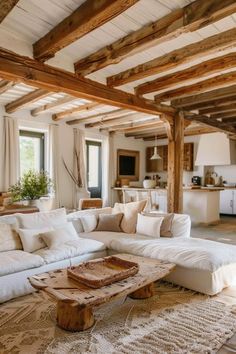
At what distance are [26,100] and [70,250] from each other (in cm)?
299

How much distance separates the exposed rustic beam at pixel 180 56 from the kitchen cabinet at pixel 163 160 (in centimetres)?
551

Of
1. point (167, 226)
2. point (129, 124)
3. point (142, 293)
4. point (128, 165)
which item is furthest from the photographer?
point (128, 165)

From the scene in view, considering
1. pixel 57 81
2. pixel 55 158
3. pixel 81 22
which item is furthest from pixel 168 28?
pixel 55 158

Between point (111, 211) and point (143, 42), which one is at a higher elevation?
point (143, 42)

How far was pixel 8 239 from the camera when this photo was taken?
10.3 feet

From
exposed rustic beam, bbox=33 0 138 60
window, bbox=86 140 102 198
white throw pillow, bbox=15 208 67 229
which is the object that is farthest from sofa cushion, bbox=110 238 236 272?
window, bbox=86 140 102 198

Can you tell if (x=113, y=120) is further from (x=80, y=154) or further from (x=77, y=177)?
(x=77, y=177)

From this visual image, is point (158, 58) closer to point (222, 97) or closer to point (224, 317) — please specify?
point (222, 97)

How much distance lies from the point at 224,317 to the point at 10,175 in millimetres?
4603

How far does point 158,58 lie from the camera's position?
3283mm

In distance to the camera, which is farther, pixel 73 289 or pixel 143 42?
pixel 143 42

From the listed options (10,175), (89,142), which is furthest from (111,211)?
(89,142)

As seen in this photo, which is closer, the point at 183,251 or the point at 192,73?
the point at 183,251

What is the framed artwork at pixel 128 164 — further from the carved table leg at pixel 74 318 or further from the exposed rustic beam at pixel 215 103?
the carved table leg at pixel 74 318
